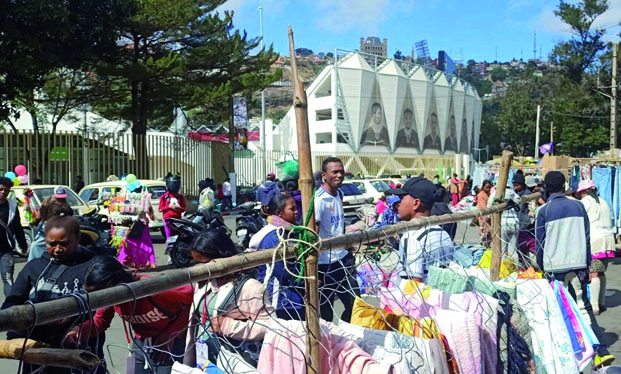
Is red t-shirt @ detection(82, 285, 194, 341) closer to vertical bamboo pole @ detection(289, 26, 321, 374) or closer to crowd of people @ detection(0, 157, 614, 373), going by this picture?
crowd of people @ detection(0, 157, 614, 373)

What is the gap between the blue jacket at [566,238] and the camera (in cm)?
597

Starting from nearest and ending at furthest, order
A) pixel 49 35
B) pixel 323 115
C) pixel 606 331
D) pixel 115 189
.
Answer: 1. pixel 606 331
2. pixel 115 189
3. pixel 49 35
4. pixel 323 115

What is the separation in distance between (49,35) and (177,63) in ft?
16.5

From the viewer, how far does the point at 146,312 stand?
337 centimetres

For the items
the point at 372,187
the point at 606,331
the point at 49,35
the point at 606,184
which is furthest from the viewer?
the point at 372,187

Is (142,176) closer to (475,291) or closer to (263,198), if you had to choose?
(263,198)

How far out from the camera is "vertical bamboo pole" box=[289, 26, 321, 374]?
8.09 feet

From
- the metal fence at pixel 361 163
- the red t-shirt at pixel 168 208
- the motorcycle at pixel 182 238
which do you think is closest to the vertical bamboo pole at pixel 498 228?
the motorcycle at pixel 182 238

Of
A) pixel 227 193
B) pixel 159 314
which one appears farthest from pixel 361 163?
pixel 159 314

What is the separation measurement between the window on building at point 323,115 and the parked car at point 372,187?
29.9m

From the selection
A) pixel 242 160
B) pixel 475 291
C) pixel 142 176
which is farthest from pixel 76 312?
pixel 242 160

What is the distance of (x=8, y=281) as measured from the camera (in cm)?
696

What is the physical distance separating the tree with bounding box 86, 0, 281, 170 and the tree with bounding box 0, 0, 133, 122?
2154 millimetres

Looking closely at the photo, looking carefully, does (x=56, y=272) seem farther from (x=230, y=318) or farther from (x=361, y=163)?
(x=361, y=163)
